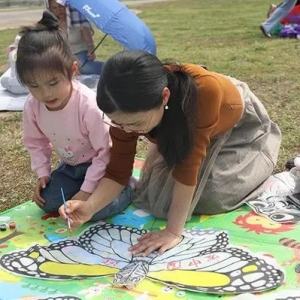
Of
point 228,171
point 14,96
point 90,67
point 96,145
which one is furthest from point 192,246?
point 90,67

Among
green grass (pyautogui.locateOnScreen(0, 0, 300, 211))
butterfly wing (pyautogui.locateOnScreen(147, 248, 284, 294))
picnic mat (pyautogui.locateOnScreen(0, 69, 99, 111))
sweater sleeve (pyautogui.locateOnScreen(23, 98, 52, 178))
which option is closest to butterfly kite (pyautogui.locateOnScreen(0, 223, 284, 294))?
butterfly wing (pyautogui.locateOnScreen(147, 248, 284, 294))

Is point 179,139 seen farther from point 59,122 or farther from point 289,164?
point 289,164

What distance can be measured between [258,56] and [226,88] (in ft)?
11.8

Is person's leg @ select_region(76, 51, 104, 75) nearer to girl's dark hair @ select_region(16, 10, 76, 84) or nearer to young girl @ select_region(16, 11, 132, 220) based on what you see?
young girl @ select_region(16, 11, 132, 220)

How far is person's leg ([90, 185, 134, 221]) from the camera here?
2.16 meters

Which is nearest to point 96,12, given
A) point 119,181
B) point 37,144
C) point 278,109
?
point 278,109

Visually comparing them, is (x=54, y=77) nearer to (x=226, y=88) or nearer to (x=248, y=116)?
(x=226, y=88)

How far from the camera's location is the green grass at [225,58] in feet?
9.33

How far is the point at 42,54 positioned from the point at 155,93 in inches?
19.2

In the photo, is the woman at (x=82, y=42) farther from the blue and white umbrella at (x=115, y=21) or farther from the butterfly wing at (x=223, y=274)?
the butterfly wing at (x=223, y=274)

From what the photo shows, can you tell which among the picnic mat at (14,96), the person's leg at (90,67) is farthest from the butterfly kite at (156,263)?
the person's leg at (90,67)

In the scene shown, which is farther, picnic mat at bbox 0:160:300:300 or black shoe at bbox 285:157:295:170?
black shoe at bbox 285:157:295:170

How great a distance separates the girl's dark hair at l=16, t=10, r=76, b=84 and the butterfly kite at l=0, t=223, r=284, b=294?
604 mm

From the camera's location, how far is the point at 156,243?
75.3 inches
